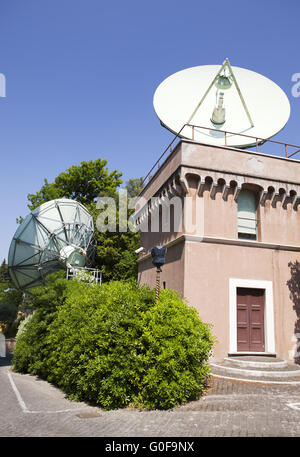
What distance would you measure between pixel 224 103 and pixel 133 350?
15241 millimetres

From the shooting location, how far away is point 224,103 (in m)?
17.9

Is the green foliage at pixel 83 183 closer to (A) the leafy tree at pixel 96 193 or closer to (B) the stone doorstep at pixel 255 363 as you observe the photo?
(A) the leafy tree at pixel 96 193

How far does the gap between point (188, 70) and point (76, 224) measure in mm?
14929

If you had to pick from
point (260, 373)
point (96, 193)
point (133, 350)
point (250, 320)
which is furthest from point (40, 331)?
point (96, 193)

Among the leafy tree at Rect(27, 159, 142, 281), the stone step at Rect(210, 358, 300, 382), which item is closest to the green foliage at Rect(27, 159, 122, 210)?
the leafy tree at Rect(27, 159, 142, 281)

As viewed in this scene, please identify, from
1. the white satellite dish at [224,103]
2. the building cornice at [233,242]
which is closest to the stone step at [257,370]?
the building cornice at [233,242]

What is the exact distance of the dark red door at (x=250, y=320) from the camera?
42.8ft

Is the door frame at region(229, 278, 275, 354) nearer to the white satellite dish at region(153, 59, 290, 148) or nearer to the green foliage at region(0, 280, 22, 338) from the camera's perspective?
the white satellite dish at region(153, 59, 290, 148)

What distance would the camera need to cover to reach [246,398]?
8.15 m

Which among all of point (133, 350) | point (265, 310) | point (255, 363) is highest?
point (265, 310)

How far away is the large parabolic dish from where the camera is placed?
25297 millimetres

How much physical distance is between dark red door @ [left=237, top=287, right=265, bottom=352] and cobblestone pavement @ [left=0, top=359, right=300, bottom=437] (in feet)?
11.7

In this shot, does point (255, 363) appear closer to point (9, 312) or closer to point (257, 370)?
point (257, 370)

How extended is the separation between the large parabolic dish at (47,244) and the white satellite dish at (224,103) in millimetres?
13160
